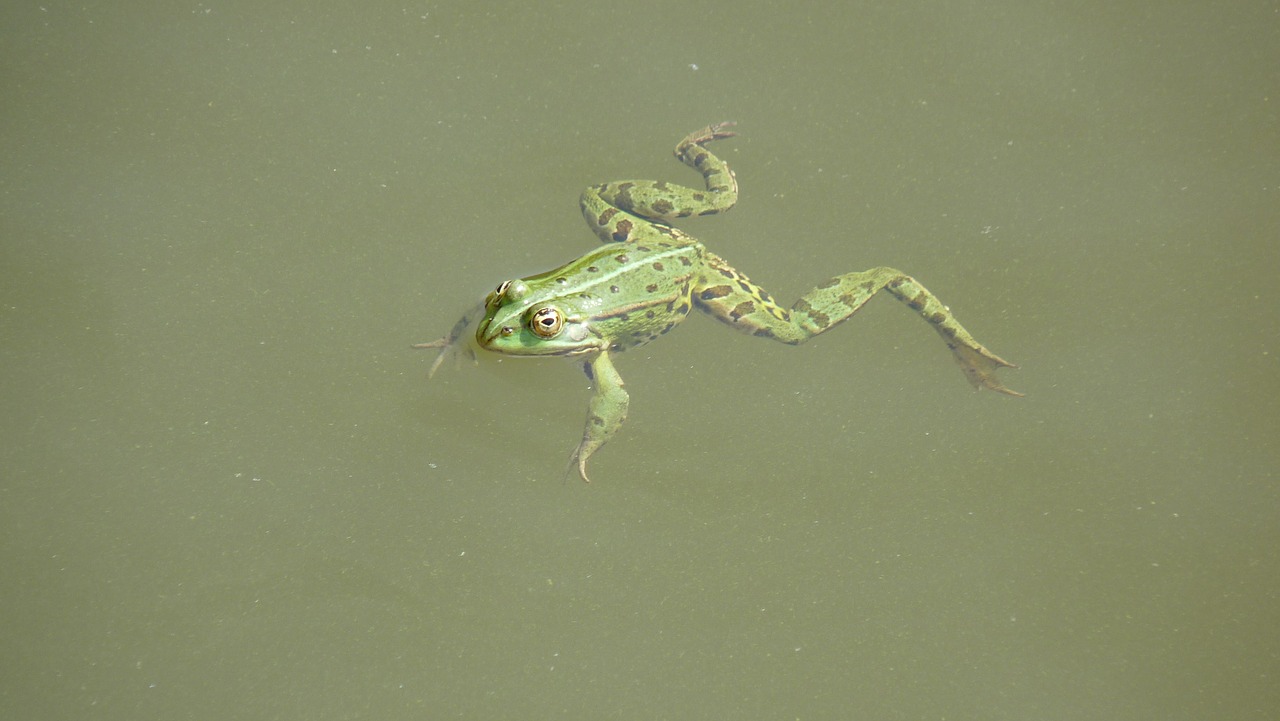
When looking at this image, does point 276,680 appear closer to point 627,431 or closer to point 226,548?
point 226,548

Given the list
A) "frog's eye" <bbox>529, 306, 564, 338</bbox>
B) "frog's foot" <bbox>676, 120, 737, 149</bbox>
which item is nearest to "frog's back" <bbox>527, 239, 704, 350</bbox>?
"frog's eye" <bbox>529, 306, 564, 338</bbox>

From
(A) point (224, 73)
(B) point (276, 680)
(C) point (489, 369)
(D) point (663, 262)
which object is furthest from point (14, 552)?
(D) point (663, 262)

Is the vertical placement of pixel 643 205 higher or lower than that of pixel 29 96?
lower

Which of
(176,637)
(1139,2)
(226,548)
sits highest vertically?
(1139,2)

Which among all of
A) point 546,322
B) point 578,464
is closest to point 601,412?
point 578,464

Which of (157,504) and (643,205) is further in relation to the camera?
(643,205)

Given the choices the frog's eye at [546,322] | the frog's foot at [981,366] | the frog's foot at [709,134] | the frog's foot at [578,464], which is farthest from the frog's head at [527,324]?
the frog's foot at [981,366]

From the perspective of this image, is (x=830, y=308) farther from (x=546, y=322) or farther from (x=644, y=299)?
(x=546, y=322)
